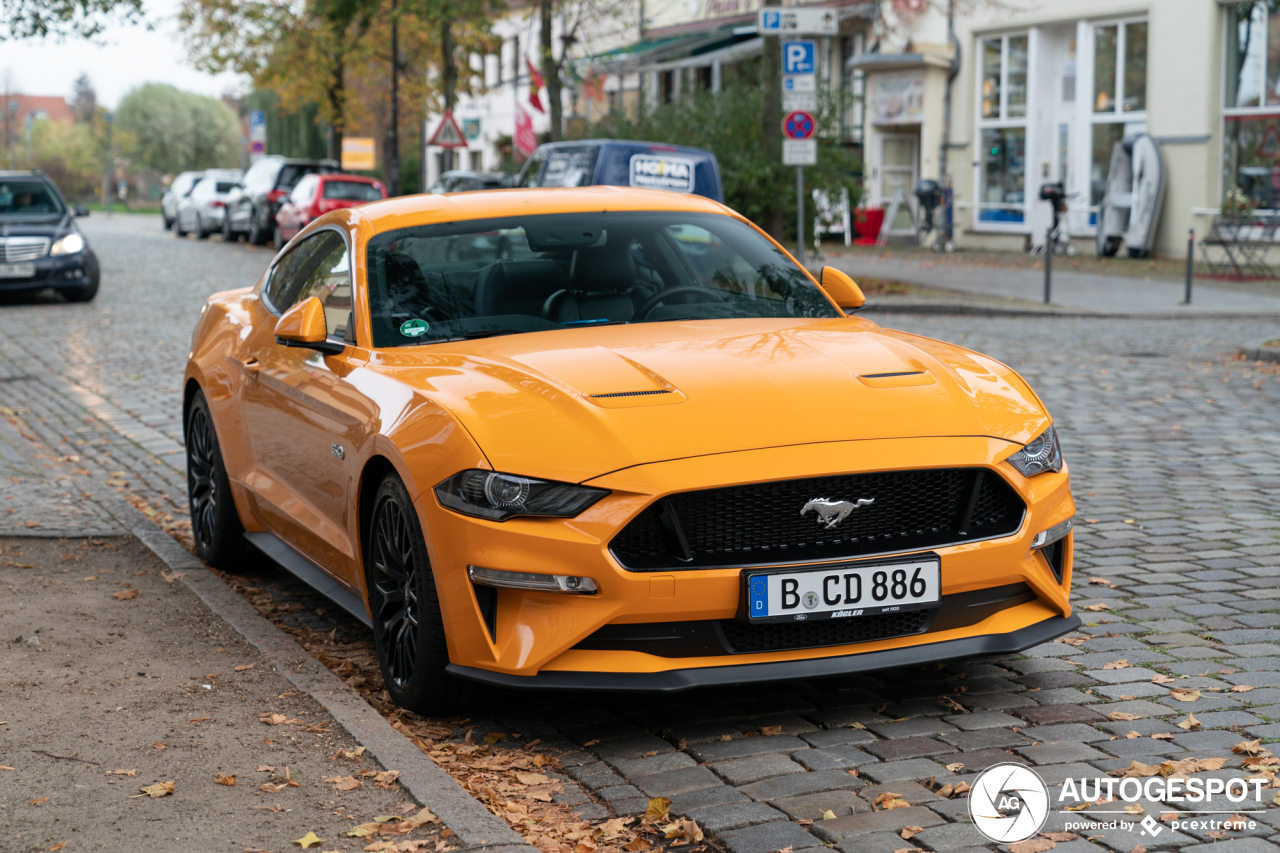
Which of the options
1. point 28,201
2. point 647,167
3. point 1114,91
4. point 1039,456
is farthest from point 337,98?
point 1039,456

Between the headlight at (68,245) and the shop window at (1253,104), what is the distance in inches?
795

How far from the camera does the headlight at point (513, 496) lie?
4000 mm

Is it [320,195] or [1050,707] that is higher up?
[320,195]

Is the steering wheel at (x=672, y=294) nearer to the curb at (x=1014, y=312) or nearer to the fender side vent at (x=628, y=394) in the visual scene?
the fender side vent at (x=628, y=394)

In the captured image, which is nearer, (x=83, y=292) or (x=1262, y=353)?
(x=1262, y=353)

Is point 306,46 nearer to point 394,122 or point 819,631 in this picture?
point 394,122

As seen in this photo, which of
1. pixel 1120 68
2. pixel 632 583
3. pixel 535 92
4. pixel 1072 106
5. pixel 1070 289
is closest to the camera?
pixel 632 583

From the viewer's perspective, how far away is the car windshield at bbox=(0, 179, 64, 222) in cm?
2114

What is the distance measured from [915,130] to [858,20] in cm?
→ 301

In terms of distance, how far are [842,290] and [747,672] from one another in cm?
221

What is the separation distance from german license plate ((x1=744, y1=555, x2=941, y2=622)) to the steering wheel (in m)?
1.61

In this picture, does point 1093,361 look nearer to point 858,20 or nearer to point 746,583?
point 746,583

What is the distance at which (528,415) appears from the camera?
4227mm

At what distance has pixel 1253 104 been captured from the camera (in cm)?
2830
